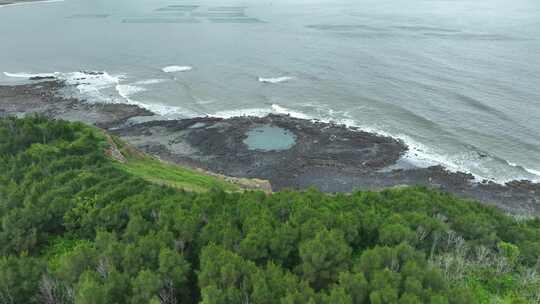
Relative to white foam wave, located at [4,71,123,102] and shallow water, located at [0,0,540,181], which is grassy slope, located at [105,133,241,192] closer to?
shallow water, located at [0,0,540,181]

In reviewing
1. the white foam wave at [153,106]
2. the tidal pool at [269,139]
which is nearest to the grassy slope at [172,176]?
the tidal pool at [269,139]

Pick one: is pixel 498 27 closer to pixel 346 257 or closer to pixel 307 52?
Result: pixel 307 52

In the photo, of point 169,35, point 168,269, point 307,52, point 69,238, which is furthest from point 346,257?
point 169,35

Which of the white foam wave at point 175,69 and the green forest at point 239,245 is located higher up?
the green forest at point 239,245

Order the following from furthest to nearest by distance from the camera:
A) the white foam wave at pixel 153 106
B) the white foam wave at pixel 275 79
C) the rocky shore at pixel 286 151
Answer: the white foam wave at pixel 275 79
the white foam wave at pixel 153 106
the rocky shore at pixel 286 151

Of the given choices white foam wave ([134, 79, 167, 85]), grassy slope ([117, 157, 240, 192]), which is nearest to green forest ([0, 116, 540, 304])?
grassy slope ([117, 157, 240, 192])

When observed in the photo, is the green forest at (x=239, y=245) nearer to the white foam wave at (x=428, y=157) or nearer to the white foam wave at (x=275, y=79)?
the white foam wave at (x=428, y=157)

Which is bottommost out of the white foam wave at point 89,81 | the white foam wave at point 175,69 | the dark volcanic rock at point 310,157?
the dark volcanic rock at point 310,157
